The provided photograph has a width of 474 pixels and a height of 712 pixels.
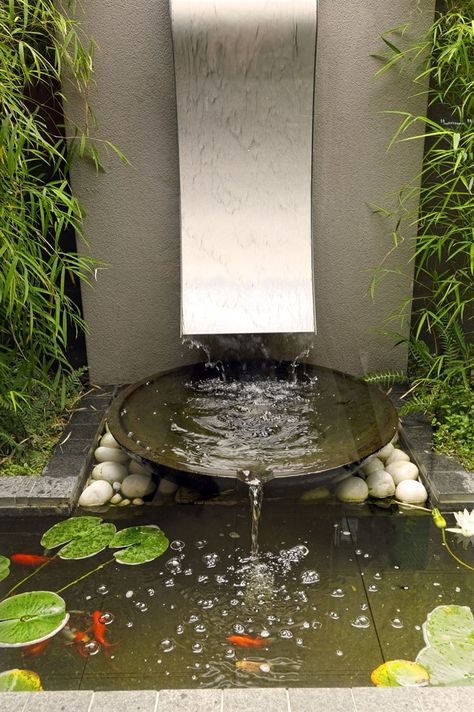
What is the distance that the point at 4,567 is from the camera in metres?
2.54

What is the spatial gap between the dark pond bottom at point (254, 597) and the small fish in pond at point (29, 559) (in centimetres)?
4

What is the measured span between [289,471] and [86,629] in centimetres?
90

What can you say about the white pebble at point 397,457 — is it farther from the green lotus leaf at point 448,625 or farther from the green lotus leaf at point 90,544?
the green lotus leaf at point 90,544

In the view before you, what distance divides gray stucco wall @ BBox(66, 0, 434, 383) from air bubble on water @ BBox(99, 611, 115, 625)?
5.74ft

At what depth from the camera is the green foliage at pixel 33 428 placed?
3041 mm

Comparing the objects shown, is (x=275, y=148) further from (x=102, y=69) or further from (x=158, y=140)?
(x=102, y=69)

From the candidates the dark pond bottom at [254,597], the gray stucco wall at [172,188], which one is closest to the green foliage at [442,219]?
the gray stucco wall at [172,188]

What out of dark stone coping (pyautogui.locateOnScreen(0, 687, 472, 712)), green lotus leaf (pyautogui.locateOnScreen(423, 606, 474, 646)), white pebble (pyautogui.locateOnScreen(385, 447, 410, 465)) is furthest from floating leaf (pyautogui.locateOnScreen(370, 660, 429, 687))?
white pebble (pyautogui.locateOnScreen(385, 447, 410, 465))

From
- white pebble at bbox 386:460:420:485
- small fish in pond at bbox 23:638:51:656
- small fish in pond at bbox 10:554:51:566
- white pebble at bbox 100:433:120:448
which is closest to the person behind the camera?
small fish in pond at bbox 23:638:51:656

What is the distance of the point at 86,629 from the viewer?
2221 mm

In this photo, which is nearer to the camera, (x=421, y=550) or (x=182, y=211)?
(x=421, y=550)

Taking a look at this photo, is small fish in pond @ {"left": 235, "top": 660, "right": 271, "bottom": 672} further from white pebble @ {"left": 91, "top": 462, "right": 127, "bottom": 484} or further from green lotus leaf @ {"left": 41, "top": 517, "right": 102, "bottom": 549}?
white pebble @ {"left": 91, "top": 462, "right": 127, "bottom": 484}

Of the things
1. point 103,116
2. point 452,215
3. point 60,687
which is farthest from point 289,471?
point 103,116

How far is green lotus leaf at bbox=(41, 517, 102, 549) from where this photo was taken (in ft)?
8.79
